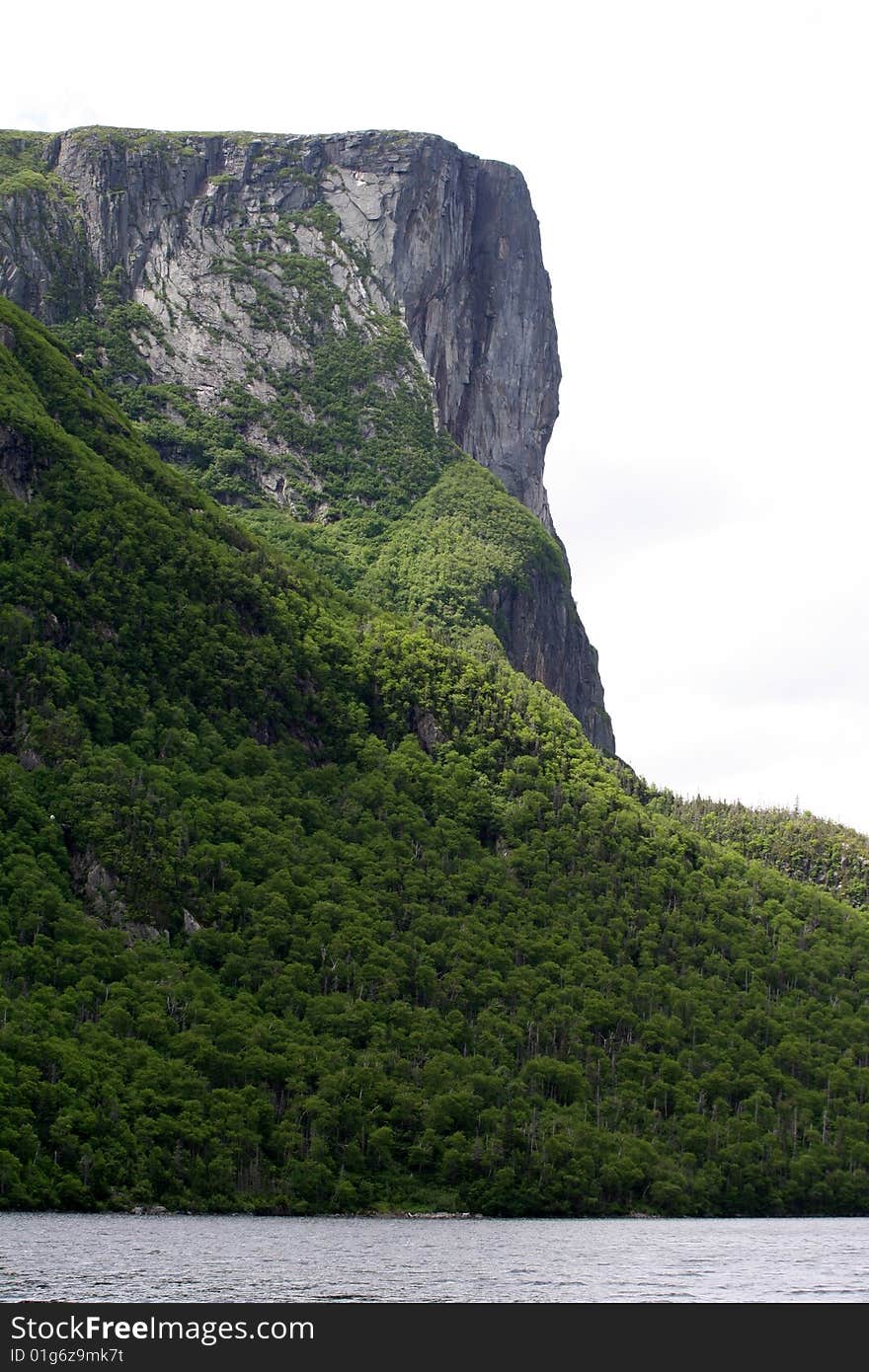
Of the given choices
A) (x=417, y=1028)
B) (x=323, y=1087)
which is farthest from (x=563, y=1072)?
(x=323, y=1087)

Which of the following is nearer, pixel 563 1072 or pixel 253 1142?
pixel 253 1142

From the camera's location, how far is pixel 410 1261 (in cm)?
11850

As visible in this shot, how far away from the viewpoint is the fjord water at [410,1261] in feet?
318

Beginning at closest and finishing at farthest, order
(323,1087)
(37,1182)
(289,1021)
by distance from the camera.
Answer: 1. (37,1182)
2. (323,1087)
3. (289,1021)

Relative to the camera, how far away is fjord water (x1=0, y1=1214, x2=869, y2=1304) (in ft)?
318

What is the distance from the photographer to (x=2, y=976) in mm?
179375

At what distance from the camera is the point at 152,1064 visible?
17488cm
